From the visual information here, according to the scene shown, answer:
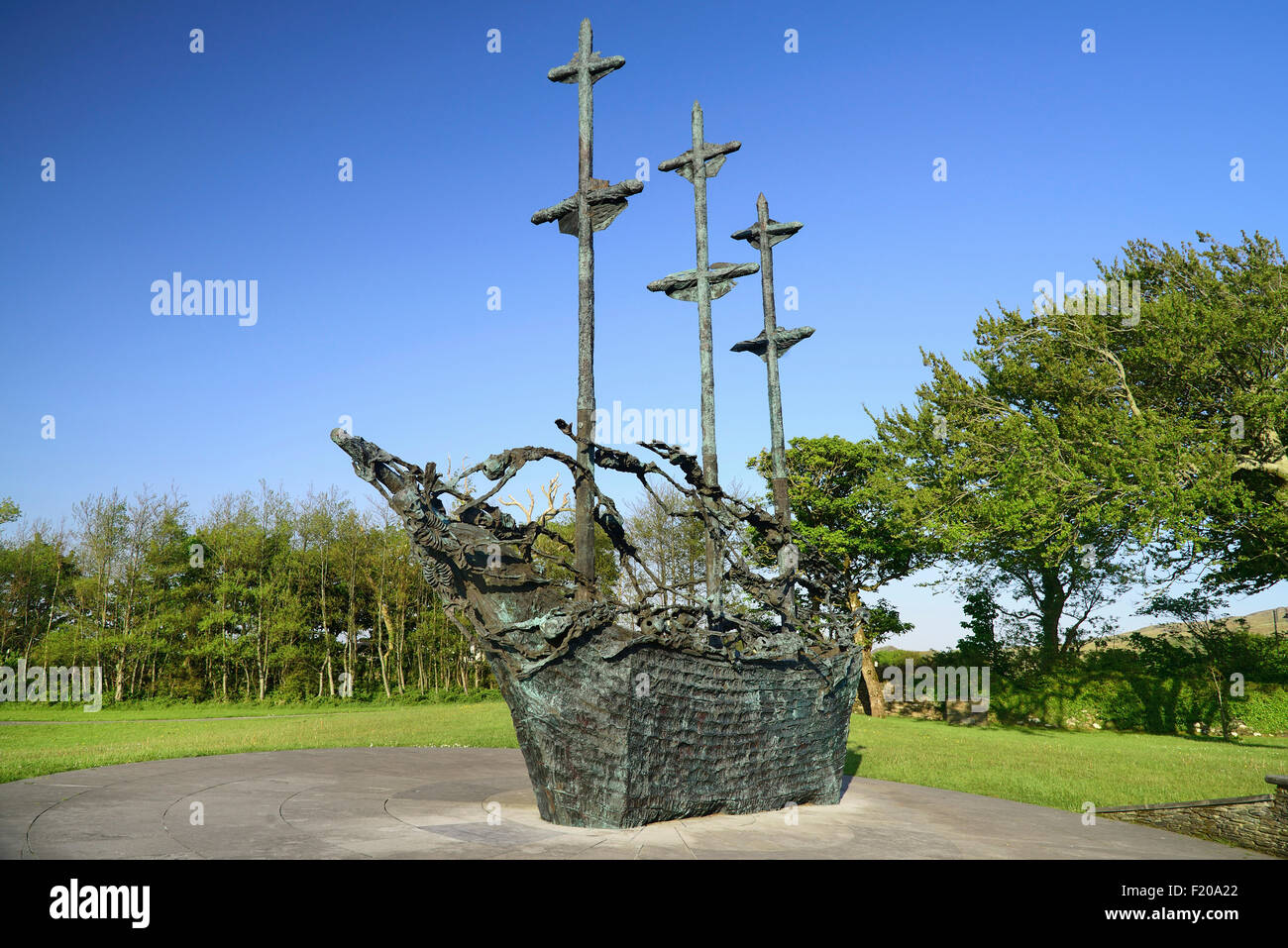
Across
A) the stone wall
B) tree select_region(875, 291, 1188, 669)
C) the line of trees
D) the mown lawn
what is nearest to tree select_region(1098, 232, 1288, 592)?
tree select_region(875, 291, 1188, 669)

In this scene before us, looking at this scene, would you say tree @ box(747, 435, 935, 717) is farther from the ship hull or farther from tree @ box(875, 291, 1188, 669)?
the ship hull

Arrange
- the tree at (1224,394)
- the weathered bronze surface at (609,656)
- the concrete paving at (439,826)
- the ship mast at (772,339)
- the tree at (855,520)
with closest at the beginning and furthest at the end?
the concrete paving at (439,826) < the weathered bronze surface at (609,656) < the ship mast at (772,339) < the tree at (1224,394) < the tree at (855,520)

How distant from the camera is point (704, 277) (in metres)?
12.2

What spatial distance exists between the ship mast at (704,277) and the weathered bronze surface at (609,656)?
2491 mm

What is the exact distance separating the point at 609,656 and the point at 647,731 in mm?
861

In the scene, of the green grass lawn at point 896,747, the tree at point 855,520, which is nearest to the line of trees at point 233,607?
the green grass lawn at point 896,747

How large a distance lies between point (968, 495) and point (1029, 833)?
15.8 meters

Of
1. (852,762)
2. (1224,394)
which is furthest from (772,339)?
(1224,394)

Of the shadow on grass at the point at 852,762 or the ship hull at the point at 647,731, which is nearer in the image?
the ship hull at the point at 647,731

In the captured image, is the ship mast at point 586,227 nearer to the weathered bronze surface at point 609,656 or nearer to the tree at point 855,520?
the weathered bronze surface at point 609,656

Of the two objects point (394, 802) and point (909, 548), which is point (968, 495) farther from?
point (394, 802)

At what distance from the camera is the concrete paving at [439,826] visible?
22.0 ft

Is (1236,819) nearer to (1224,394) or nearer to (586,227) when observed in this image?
(586,227)

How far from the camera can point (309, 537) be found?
3534 centimetres
